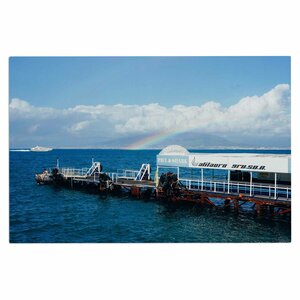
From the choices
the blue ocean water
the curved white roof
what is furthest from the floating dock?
the blue ocean water

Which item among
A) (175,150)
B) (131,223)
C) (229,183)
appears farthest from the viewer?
(175,150)

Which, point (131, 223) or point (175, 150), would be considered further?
point (175, 150)

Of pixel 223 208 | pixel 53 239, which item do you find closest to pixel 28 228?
pixel 53 239

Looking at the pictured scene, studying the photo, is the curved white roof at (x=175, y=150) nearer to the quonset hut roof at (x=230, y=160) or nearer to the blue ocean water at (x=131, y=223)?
the quonset hut roof at (x=230, y=160)

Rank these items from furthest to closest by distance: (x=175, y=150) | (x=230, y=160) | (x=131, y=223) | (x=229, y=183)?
(x=175, y=150) < (x=229, y=183) < (x=230, y=160) < (x=131, y=223)

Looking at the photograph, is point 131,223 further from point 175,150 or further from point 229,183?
point 175,150

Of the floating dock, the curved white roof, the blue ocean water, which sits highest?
the curved white roof

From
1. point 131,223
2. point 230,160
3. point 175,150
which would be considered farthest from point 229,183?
point 131,223

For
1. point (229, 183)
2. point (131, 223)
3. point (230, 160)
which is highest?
point (230, 160)

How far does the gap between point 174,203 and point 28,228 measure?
11.3 m

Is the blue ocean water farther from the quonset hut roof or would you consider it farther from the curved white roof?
the curved white roof

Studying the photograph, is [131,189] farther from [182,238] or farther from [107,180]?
[182,238]

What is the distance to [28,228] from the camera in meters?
21.5

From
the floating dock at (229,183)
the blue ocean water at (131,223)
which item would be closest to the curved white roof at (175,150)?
the floating dock at (229,183)
